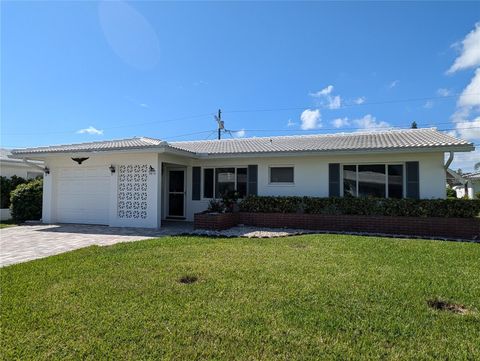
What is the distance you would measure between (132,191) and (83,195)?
289cm

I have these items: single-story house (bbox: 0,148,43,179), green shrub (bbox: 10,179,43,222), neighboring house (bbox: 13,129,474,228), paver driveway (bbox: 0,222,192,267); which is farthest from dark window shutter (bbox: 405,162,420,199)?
single-story house (bbox: 0,148,43,179)

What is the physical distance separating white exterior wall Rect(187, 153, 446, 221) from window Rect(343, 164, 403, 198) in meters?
0.29

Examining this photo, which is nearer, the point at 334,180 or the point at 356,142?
the point at 334,180

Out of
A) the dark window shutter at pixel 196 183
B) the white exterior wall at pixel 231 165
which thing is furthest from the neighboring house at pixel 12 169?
the dark window shutter at pixel 196 183

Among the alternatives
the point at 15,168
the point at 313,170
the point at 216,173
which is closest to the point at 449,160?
the point at 313,170

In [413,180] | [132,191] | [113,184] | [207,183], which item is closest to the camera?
[413,180]

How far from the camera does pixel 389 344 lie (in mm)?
3240

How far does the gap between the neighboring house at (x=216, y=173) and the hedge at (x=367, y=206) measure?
831mm

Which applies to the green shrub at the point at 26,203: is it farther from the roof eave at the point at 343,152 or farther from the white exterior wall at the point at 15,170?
the roof eave at the point at 343,152

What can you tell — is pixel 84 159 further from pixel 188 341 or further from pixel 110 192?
pixel 188 341

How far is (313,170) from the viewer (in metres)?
13.0

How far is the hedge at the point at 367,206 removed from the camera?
34.6 ft

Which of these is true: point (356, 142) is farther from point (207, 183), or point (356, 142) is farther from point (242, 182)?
point (207, 183)

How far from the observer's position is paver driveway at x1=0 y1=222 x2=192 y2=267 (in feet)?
25.5
